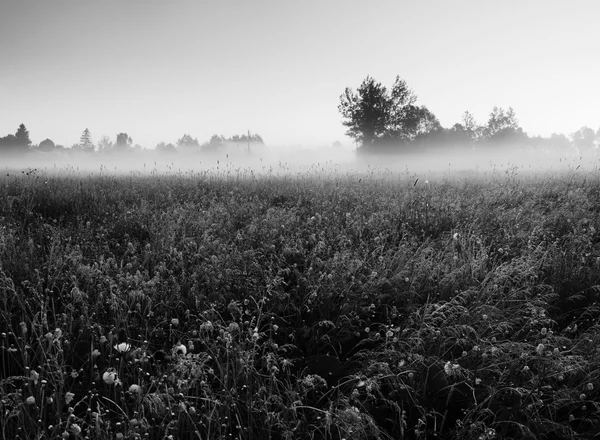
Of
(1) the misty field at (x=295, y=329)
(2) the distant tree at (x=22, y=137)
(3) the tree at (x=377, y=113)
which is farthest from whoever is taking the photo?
(2) the distant tree at (x=22, y=137)

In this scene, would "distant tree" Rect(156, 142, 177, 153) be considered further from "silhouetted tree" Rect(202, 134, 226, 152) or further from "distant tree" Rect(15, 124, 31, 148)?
"distant tree" Rect(15, 124, 31, 148)

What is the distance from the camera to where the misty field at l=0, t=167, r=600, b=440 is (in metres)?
1.79

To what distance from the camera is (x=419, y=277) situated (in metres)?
3.40

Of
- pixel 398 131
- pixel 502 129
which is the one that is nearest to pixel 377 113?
pixel 398 131

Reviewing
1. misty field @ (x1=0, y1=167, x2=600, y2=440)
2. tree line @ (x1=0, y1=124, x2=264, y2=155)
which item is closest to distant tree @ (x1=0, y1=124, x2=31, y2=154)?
tree line @ (x1=0, y1=124, x2=264, y2=155)

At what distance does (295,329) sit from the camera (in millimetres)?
2676

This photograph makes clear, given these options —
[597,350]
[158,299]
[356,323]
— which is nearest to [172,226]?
[158,299]

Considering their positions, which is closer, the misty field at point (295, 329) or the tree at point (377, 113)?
the misty field at point (295, 329)

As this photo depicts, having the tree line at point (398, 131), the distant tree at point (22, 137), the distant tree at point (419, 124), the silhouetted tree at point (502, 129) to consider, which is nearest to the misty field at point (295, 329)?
the tree line at point (398, 131)

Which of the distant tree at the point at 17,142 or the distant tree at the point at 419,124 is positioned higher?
the distant tree at the point at 17,142

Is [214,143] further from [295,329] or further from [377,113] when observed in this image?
[295,329]

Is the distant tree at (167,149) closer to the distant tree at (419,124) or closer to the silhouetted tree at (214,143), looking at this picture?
the silhouetted tree at (214,143)

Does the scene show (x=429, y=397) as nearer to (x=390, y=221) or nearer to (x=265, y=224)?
(x=265, y=224)

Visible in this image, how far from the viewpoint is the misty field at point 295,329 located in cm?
179
